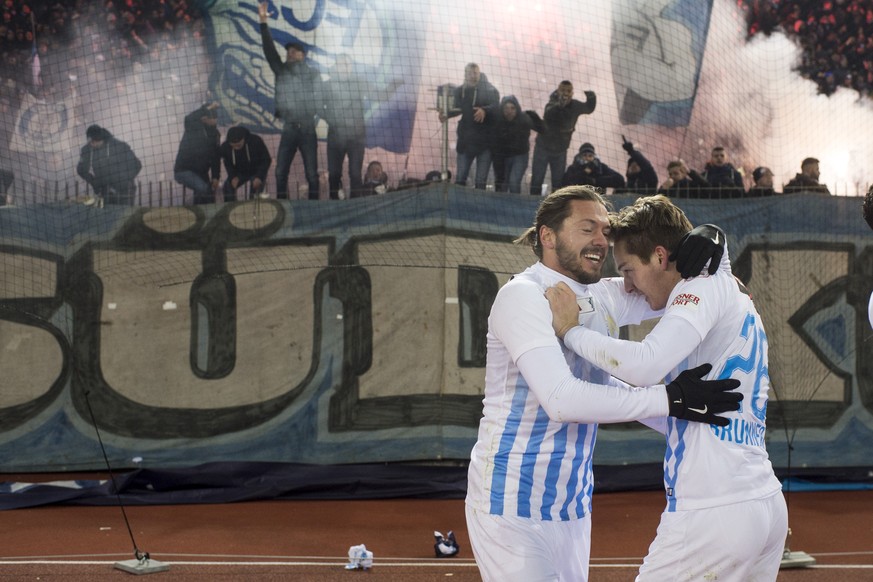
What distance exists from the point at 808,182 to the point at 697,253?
878 cm

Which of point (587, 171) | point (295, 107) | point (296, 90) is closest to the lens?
point (587, 171)

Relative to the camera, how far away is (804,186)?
1080 cm

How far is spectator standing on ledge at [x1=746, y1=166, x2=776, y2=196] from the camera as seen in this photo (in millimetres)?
10789

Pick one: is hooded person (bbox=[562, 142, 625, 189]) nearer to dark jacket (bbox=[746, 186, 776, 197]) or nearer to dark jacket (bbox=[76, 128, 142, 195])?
dark jacket (bbox=[746, 186, 776, 197])

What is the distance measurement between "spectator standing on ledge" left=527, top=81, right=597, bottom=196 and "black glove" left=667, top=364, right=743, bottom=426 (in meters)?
7.79

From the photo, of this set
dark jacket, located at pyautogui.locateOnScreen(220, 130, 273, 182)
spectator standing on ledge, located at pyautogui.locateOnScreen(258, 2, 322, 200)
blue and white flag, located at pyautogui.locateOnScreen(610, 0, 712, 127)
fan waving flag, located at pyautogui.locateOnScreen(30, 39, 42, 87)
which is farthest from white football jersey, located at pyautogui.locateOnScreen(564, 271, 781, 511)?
fan waving flag, located at pyautogui.locateOnScreen(30, 39, 42, 87)

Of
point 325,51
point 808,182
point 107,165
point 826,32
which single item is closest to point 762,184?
point 808,182

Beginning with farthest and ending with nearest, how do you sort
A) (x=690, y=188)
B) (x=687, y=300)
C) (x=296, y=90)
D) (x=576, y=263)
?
(x=296, y=90), (x=690, y=188), (x=576, y=263), (x=687, y=300)

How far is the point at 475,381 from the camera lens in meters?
9.83

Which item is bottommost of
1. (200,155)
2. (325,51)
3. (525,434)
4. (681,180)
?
(525,434)

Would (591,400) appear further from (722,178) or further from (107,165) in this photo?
(107,165)

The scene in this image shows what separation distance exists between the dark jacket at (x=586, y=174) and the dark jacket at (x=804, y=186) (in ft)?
6.60

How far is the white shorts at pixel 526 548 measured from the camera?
334cm

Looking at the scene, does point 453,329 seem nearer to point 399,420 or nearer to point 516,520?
point 399,420
